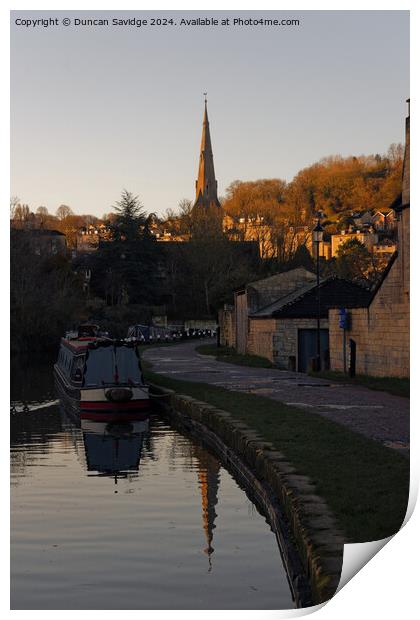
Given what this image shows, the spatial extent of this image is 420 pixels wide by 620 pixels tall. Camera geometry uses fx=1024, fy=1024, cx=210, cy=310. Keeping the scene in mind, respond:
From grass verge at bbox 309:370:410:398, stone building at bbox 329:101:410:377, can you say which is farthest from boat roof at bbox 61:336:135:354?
stone building at bbox 329:101:410:377

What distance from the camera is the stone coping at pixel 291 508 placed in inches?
370

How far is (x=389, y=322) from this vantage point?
88.3 ft

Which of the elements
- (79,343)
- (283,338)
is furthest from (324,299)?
(79,343)

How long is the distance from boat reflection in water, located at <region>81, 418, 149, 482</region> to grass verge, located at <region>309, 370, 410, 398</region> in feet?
19.0

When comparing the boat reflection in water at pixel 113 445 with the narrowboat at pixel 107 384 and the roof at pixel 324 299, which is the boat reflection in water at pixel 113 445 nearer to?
the narrowboat at pixel 107 384

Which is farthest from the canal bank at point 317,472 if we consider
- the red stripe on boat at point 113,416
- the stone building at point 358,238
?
the stone building at point 358,238

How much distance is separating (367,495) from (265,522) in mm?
2177

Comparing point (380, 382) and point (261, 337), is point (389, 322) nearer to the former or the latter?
point (380, 382)

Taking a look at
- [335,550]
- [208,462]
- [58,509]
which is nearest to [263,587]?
[335,550]

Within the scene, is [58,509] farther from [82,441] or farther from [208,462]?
Answer: [82,441]

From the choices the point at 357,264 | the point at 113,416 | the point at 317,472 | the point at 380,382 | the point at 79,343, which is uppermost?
the point at 357,264

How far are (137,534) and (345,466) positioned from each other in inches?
118

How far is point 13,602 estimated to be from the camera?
9.77 meters

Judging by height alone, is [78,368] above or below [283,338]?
below
